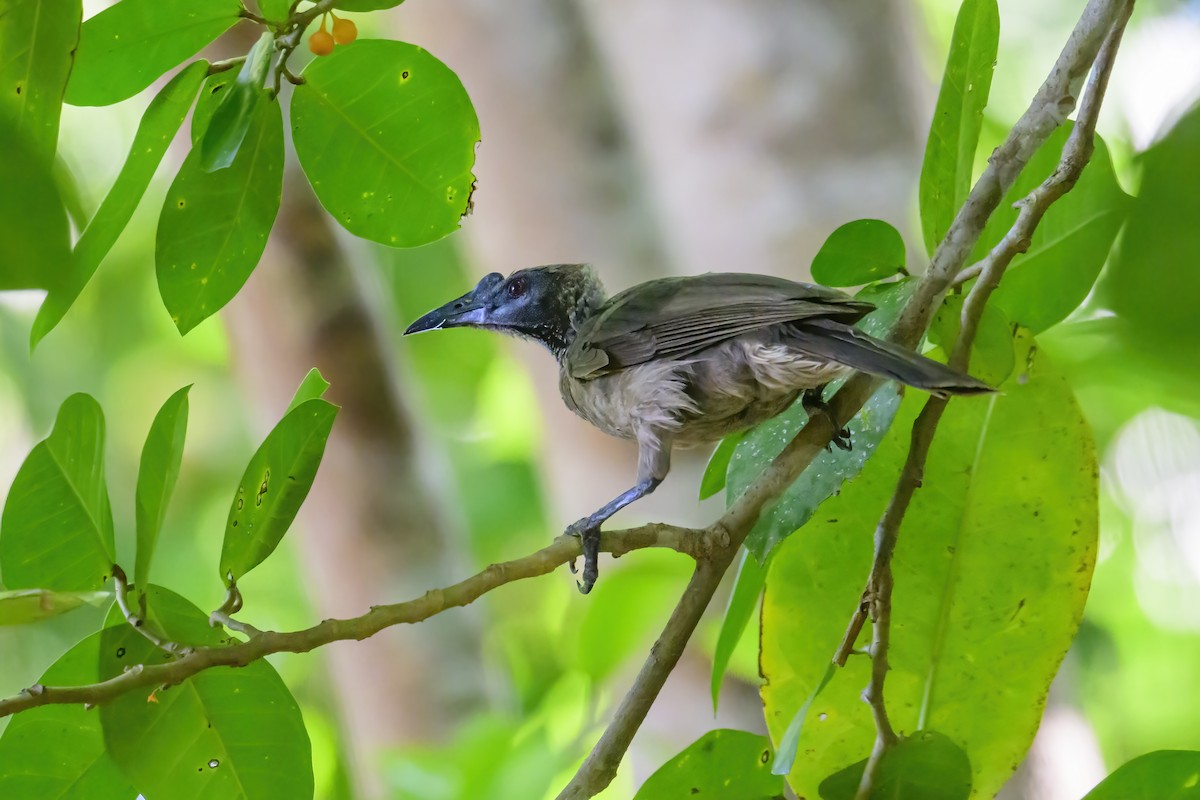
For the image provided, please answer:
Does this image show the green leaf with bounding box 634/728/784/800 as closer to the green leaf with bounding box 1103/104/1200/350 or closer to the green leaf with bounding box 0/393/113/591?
the green leaf with bounding box 0/393/113/591

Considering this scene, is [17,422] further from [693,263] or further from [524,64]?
[693,263]

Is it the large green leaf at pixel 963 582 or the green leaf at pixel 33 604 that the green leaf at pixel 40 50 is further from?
the large green leaf at pixel 963 582

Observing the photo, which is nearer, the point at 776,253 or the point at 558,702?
the point at 558,702

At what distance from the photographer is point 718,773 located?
5.08ft

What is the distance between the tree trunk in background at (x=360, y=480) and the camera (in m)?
3.84

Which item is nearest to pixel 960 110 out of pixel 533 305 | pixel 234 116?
pixel 234 116

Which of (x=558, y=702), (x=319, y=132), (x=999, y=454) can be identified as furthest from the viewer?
(x=558, y=702)

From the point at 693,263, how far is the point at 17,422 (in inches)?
208

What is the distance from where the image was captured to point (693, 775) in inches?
60.4

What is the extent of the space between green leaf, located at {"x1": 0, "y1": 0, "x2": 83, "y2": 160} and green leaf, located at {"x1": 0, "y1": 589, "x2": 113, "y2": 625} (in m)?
0.54

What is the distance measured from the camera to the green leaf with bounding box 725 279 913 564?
162cm

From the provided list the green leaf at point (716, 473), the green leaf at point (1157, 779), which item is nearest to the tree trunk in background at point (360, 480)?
the green leaf at point (716, 473)

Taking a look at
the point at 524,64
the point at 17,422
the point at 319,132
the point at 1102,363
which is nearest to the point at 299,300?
the point at 524,64

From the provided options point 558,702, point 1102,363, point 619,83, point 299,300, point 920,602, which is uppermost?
point 619,83
